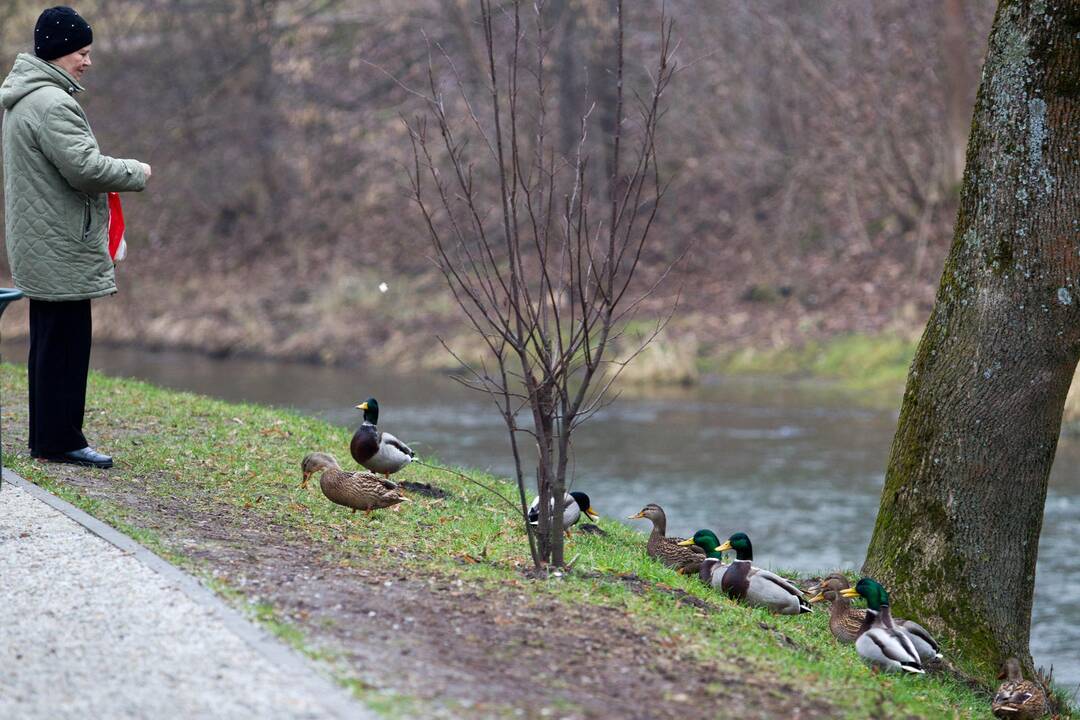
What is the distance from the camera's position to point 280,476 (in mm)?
9719

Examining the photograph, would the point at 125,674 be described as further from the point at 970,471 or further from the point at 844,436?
the point at 844,436

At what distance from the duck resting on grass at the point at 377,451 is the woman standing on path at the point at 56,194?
7.10 feet

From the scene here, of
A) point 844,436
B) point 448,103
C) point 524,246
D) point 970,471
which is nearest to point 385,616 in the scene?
point 970,471

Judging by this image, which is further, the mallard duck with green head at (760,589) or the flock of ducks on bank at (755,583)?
the mallard duck with green head at (760,589)

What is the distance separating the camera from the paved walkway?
15.6ft

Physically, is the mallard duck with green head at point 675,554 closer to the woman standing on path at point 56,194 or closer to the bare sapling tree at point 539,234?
the bare sapling tree at point 539,234

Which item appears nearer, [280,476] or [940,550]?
[940,550]

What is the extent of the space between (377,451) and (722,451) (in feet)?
31.2

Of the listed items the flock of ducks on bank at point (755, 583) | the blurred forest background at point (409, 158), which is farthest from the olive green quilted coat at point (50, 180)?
the blurred forest background at point (409, 158)

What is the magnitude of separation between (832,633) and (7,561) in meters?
4.84

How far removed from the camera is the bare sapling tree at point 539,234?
663cm

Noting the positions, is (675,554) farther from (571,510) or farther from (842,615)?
(842,615)

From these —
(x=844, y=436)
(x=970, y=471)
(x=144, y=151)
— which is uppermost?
(x=144, y=151)

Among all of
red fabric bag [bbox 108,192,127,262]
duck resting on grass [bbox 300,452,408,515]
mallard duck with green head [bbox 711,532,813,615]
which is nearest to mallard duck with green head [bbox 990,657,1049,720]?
mallard duck with green head [bbox 711,532,813,615]
